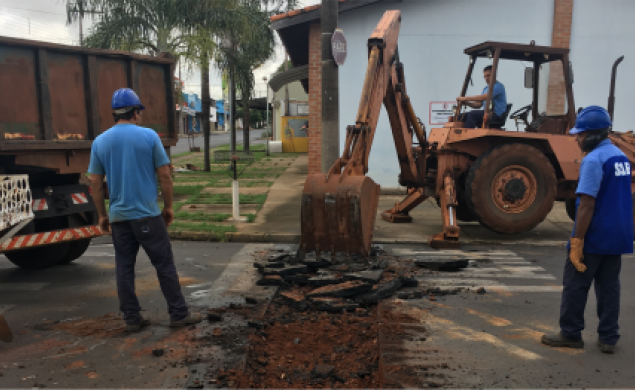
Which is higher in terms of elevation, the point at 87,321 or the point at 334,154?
the point at 334,154

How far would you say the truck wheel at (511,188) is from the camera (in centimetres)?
842

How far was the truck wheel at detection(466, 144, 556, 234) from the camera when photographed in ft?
27.6

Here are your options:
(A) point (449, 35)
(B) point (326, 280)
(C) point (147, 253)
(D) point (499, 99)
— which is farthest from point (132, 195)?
(A) point (449, 35)

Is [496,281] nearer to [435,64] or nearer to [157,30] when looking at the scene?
[435,64]

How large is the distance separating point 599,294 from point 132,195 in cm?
396

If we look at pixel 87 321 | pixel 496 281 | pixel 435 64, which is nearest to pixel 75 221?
pixel 87 321

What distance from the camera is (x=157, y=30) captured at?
601 inches

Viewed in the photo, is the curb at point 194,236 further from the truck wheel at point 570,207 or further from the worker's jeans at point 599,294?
the truck wheel at point 570,207

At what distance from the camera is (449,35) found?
13.1m

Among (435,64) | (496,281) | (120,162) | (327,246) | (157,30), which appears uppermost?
(157,30)

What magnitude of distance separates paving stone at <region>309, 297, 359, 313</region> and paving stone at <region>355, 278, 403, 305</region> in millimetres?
129

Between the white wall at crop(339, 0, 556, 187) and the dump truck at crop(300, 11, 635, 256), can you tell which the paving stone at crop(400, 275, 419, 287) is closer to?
the dump truck at crop(300, 11, 635, 256)

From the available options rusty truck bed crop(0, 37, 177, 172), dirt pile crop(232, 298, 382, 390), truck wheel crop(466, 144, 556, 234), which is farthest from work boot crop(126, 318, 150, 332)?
truck wheel crop(466, 144, 556, 234)

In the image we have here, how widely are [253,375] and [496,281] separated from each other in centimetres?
362
